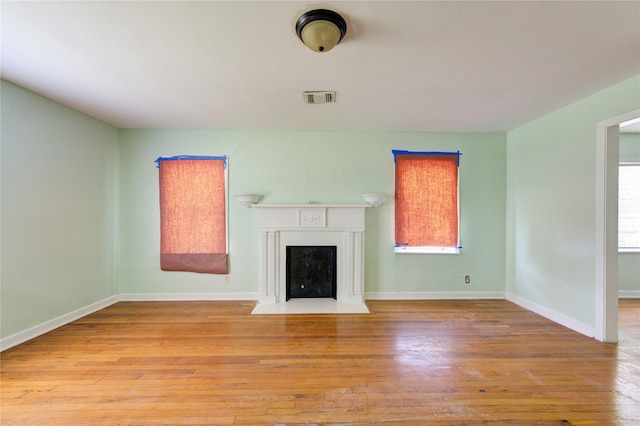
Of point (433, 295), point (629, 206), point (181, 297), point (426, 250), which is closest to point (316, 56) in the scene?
point (426, 250)

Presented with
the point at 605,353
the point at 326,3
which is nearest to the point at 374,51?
the point at 326,3

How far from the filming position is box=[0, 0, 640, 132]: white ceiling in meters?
1.47

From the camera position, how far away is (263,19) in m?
1.52

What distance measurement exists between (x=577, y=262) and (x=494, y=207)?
1198 millimetres

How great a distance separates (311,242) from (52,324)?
116 inches

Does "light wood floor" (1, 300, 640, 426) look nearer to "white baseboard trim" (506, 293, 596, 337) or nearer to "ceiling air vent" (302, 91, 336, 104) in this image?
"white baseboard trim" (506, 293, 596, 337)

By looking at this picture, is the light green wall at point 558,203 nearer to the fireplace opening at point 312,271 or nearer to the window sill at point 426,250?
the window sill at point 426,250

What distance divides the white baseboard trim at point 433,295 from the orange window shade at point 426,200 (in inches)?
27.5

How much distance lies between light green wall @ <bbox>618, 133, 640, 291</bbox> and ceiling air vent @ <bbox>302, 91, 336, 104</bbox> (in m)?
4.41

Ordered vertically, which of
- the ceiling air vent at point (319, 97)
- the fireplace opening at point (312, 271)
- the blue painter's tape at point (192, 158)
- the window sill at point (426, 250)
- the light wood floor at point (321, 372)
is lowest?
the light wood floor at point (321, 372)

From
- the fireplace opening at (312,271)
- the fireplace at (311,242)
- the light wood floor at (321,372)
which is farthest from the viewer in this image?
the fireplace opening at (312,271)

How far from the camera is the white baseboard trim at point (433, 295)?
3.66 m

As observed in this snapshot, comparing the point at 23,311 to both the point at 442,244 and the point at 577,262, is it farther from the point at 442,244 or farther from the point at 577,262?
the point at 577,262

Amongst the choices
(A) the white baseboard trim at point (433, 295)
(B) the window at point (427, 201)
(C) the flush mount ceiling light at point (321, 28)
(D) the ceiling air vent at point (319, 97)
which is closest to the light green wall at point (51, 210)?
(D) the ceiling air vent at point (319, 97)
